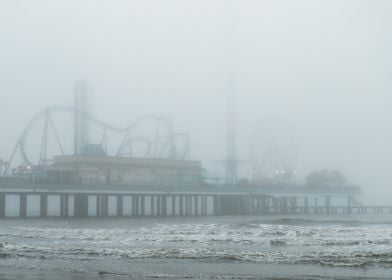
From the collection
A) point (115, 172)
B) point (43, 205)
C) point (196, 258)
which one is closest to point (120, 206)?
point (43, 205)

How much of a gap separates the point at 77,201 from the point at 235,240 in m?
45.8

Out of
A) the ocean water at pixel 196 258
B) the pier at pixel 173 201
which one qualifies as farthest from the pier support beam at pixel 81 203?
the ocean water at pixel 196 258

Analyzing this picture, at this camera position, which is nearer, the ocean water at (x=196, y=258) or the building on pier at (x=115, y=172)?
the ocean water at (x=196, y=258)

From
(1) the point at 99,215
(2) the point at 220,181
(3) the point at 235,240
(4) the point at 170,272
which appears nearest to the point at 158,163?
(2) the point at 220,181

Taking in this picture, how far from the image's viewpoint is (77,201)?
260 ft

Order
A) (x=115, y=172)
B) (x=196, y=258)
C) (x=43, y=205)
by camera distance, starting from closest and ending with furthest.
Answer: (x=196, y=258) → (x=43, y=205) → (x=115, y=172)

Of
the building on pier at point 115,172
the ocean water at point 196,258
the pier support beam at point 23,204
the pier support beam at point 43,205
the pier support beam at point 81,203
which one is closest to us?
the ocean water at point 196,258

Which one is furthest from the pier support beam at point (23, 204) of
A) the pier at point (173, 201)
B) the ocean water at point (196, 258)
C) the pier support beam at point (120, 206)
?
the ocean water at point (196, 258)

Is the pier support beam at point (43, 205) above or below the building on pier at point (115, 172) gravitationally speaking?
below

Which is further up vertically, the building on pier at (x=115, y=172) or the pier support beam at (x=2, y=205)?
the building on pier at (x=115, y=172)

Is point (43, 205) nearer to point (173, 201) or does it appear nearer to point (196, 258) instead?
point (173, 201)

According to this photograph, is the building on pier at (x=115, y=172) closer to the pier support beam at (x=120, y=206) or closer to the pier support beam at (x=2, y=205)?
the pier support beam at (x=120, y=206)

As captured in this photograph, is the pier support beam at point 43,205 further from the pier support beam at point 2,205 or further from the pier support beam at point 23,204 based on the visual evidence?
the pier support beam at point 2,205

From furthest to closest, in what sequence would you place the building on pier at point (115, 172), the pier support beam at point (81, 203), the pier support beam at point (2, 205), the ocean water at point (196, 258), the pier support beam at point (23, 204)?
1. the building on pier at point (115, 172)
2. the pier support beam at point (81, 203)
3. the pier support beam at point (23, 204)
4. the pier support beam at point (2, 205)
5. the ocean water at point (196, 258)
